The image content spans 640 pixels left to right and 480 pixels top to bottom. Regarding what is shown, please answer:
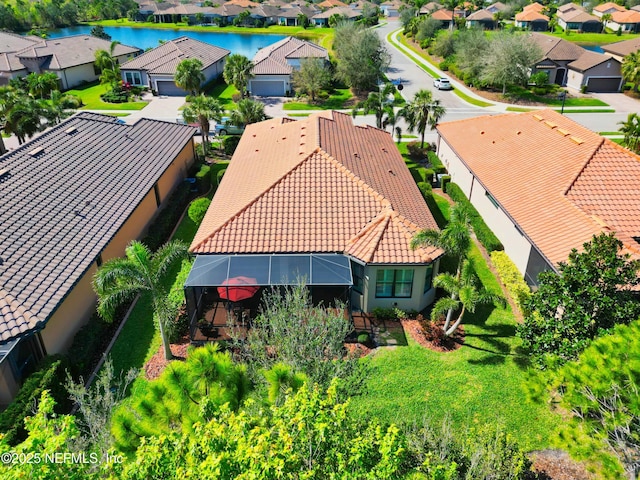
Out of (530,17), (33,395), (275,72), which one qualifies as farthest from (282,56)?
(530,17)

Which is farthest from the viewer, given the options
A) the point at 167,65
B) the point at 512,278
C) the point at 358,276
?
the point at 167,65

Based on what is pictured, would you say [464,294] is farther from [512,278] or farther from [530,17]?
[530,17]

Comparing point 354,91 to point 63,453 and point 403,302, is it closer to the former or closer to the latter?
point 403,302

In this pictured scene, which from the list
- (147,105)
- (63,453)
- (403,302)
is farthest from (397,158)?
(147,105)

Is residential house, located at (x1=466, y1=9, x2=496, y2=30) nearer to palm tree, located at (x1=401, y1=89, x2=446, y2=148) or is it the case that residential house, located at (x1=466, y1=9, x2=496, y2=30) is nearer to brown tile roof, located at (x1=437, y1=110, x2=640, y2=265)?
palm tree, located at (x1=401, y1=89, x2=446, y2=148)

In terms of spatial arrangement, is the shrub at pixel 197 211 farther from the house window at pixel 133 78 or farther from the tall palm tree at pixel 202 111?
the house window at pixel 133 78

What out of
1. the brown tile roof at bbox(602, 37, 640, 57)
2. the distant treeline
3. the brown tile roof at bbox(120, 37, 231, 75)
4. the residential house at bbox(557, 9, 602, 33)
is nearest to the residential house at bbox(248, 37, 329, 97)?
the brown tile roof at bbox(120, 37, 231, 75)
